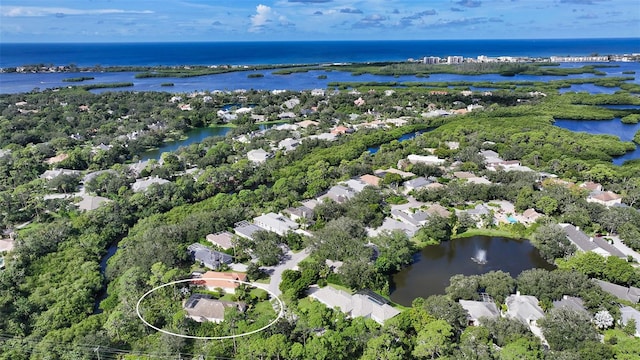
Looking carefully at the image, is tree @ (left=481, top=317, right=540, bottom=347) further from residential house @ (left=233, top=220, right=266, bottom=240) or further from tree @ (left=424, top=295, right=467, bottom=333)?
residential house @ (left=233, top=220, right=266, bottom=240)

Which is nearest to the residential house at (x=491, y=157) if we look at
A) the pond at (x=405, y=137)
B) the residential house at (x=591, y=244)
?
the pond at (x=405, y=137)

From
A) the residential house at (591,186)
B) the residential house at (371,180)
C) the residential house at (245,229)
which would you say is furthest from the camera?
the residential house at (371,180)

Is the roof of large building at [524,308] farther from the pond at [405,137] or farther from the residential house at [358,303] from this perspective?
the pond at [405,137]

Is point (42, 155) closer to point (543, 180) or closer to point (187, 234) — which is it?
point (187, 234)

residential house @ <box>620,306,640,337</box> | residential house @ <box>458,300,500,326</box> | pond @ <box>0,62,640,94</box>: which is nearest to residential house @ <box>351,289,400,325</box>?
residential house @ <box>458,300,500,326</box>

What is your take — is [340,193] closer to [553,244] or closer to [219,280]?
[219,280]
